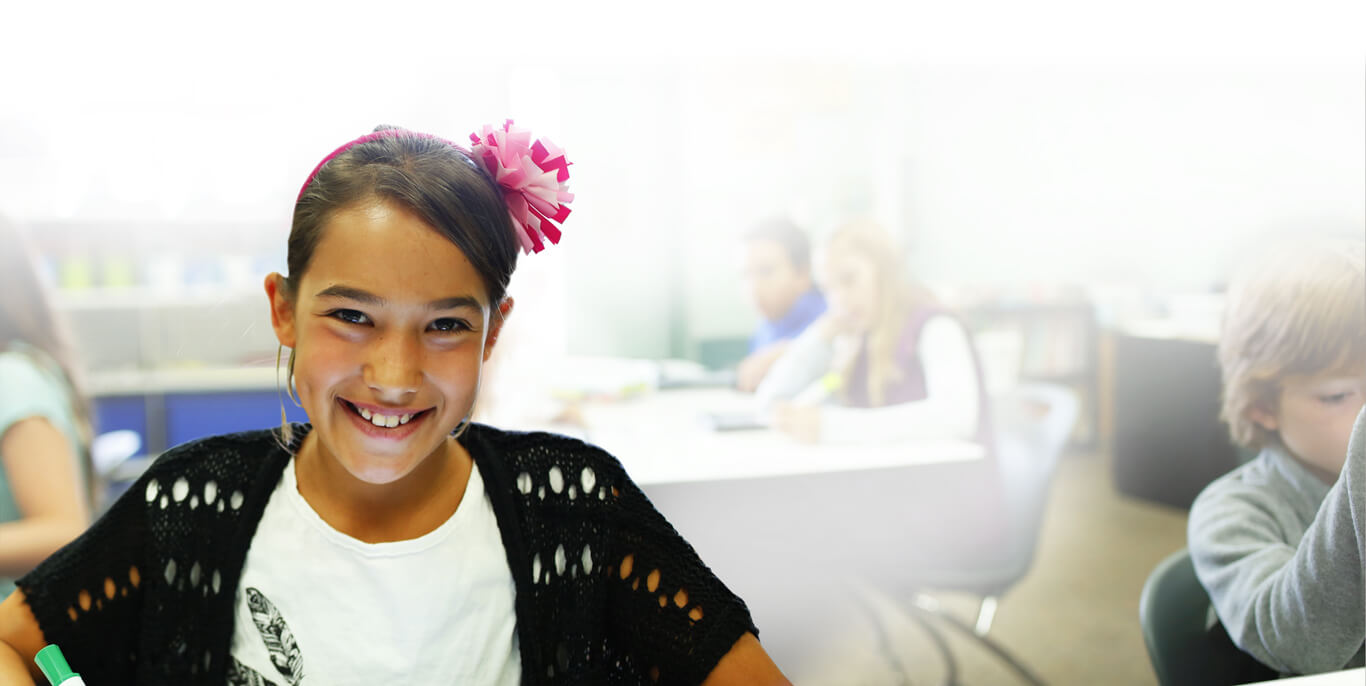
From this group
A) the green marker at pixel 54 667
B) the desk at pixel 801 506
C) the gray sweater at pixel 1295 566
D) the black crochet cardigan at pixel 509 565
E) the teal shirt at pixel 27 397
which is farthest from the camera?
the desk at pixel 801 506

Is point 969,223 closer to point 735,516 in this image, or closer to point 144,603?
point 735,516

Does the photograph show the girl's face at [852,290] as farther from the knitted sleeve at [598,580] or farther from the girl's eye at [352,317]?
the girl's eye at [352,317]

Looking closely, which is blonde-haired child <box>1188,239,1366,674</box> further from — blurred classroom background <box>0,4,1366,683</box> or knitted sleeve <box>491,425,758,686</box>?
knitted sleeve <box>491,425,758,686</box>

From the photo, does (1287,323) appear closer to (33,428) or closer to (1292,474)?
(1292,474)

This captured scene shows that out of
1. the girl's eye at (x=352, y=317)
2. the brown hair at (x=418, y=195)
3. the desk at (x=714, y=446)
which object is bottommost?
the desk at (x=714, y=446)

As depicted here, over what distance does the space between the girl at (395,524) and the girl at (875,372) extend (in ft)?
2.32

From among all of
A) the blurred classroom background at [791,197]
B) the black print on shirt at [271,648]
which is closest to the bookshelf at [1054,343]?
the blurred classroom background at [791,197]

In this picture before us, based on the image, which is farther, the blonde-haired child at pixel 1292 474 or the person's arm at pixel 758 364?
the person's arm at pixel 758 364

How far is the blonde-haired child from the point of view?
1295mm

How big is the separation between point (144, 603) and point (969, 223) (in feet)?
4.28

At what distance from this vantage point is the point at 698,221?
1.57 m

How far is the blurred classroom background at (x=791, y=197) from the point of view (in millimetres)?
1323

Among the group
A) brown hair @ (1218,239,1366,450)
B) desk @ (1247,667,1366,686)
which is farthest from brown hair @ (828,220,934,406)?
desk @ (1247,667,1366,686)

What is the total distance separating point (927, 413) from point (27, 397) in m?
1.38
